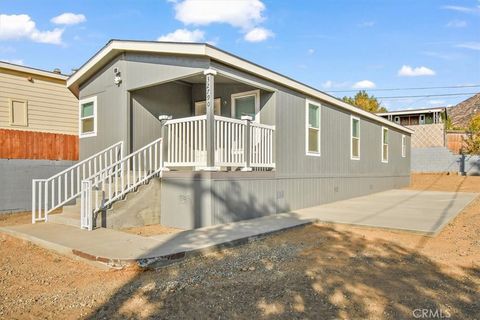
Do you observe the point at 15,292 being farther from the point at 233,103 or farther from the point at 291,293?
the point at 233,103

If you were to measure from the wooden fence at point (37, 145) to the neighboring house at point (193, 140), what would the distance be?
2.10 metres

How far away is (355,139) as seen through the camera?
43.5ft

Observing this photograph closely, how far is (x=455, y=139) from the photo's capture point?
87.9 ft

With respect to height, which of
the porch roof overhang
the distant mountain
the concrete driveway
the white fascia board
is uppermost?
the distant mountain

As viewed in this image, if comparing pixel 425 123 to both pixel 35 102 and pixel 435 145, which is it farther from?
pixel 35 102

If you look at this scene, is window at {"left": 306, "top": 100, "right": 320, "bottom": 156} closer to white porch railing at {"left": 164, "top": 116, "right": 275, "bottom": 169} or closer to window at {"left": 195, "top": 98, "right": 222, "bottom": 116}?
white porch railing at {"left": 164, "top": 116, "right": 275, "bottom": 169}

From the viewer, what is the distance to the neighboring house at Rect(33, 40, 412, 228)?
694 cm

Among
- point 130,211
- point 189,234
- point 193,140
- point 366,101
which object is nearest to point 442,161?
point 366,101

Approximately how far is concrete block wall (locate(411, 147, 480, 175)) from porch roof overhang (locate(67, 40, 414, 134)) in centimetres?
1622

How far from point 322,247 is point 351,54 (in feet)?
65.3

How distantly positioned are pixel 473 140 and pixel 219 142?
2367 cm

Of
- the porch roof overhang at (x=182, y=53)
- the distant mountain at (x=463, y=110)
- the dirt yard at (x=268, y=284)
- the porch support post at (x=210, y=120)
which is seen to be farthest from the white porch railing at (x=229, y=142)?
the distant mountain at (x=463, y=110)

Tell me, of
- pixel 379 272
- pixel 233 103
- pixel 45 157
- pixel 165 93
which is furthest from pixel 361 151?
pixel 45 157

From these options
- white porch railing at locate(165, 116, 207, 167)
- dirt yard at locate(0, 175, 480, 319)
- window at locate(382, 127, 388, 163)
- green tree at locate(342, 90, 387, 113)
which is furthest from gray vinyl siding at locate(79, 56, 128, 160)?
green tree at locate(342, 90, 387, 113)
